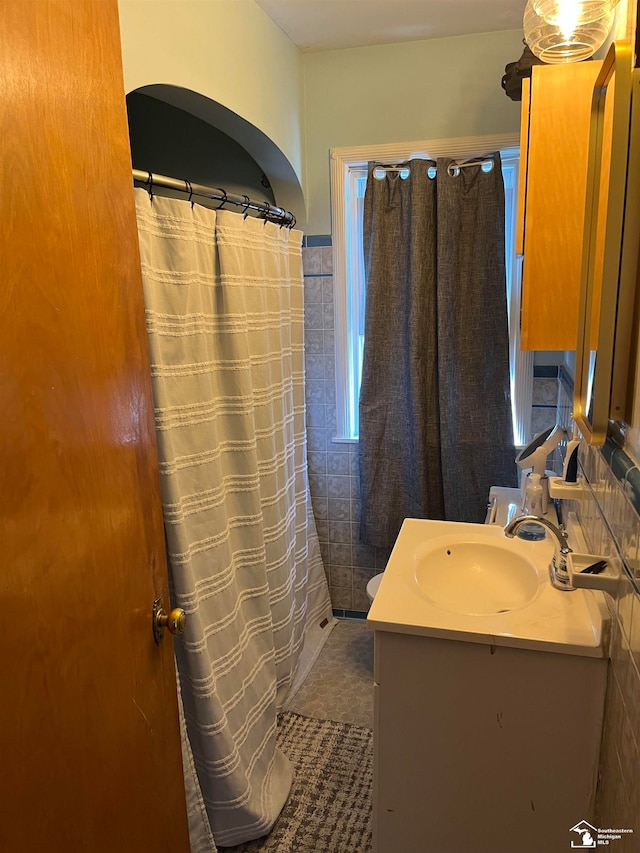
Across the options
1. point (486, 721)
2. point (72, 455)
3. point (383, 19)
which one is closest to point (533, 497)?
point (486, 721)

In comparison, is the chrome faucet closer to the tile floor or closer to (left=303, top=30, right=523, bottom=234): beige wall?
the tile floor

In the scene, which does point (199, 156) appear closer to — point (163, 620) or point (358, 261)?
point (358, 261)

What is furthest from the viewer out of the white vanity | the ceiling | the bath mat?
the ceiling

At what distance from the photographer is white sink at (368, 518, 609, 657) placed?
124 cm

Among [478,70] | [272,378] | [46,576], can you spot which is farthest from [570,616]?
[478,70]

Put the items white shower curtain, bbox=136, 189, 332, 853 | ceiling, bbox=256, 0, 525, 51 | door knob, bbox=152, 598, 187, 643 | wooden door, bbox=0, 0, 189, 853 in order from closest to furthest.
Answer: wooden door, bbox=0, 0, 189, 853 → door knob, bbox=152, 598, 187, 643 → white shower curtain, bbox=136, 189, 332, 853 → ceiling, bbox=256, 0, 525, 51

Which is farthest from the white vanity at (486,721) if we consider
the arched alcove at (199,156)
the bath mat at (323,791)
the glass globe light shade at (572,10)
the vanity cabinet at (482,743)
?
the arched alcove at (199,156)

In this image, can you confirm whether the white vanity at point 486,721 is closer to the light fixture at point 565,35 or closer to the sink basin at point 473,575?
the sink basin at point 473,575

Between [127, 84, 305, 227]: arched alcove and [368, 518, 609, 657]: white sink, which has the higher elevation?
[127, 84, 305, 227]: arched alcove

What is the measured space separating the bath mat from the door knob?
1035 mm

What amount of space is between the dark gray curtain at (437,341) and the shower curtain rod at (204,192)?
19.5 inches

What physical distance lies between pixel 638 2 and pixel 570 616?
113 centimetres

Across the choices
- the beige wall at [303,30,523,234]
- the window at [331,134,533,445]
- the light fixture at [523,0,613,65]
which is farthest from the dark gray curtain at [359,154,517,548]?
the light fixture at [523,0,613,65]

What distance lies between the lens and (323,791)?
6.30ft
